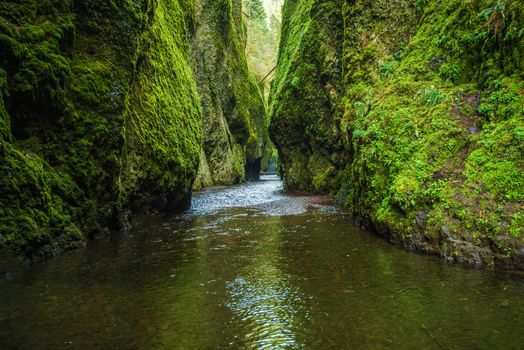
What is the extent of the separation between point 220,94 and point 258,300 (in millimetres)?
26690

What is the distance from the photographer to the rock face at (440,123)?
5.84 m

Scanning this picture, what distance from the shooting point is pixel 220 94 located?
2959cm

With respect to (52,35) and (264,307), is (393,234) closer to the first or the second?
(264,307)

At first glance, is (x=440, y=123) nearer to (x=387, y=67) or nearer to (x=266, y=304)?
(x=387, y=67)

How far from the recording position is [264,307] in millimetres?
4238

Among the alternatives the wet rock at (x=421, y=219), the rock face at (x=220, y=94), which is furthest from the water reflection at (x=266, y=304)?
the rock face at (x=220, y=94)

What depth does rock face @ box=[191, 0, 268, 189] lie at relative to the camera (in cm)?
2625

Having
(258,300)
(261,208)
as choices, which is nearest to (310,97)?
(261,208)

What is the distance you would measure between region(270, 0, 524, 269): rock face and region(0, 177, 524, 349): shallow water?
70cm

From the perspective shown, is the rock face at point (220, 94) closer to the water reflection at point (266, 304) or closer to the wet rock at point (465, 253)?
the water reflection at point (266, 304)

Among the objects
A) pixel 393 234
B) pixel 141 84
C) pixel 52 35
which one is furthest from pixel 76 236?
pixel 393 234

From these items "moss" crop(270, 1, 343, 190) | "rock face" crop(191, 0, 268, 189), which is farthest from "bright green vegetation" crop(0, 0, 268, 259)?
"rock face" crop(191, 0, 268, 189)

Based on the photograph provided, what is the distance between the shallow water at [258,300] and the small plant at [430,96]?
350cm

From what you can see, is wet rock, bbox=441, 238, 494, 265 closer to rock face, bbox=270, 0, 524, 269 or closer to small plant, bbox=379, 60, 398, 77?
rock face, bbox=270, 0, 524, 269
